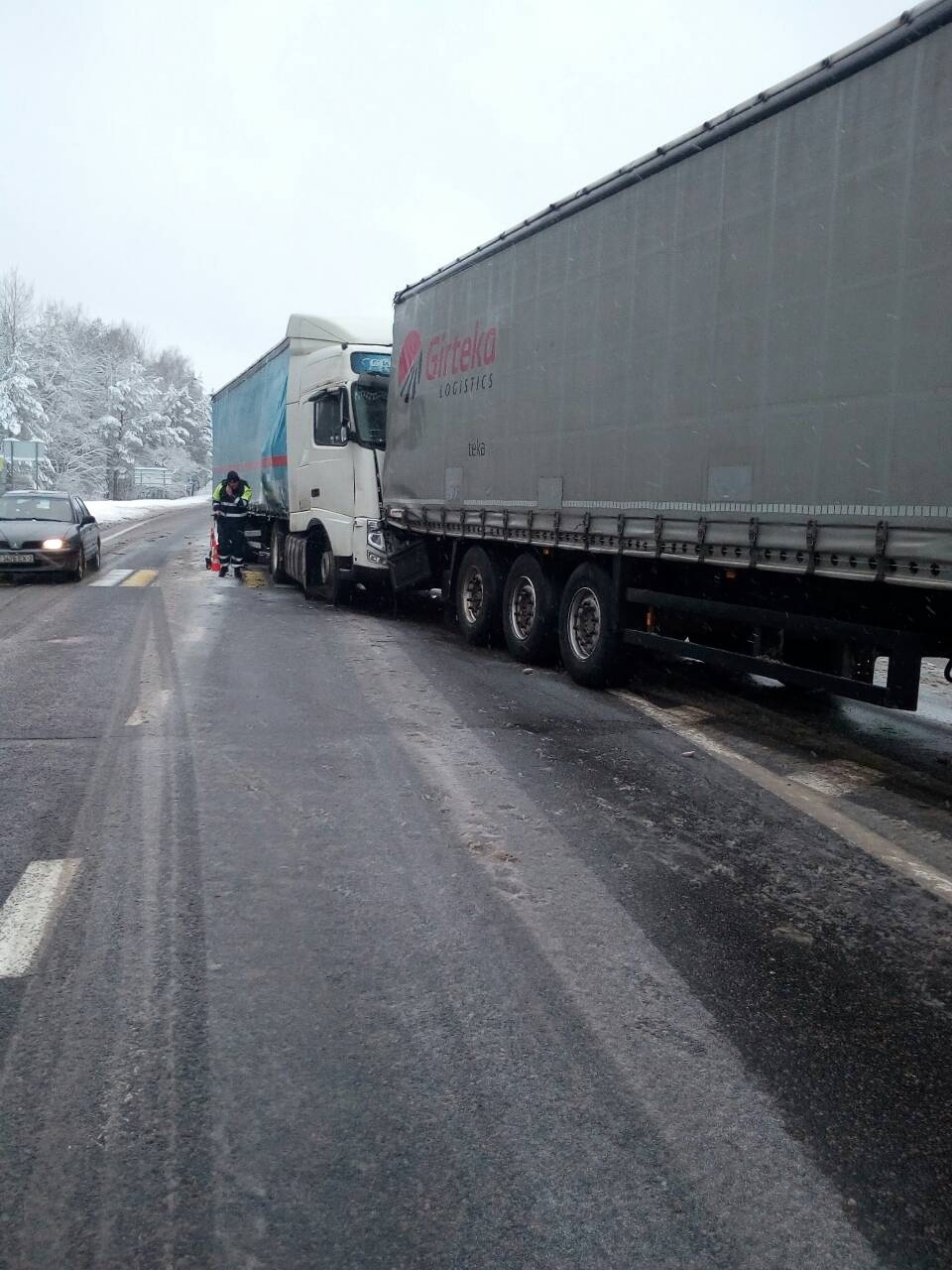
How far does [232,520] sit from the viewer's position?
66.8 ft

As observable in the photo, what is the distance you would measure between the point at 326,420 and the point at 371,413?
0.91 metres

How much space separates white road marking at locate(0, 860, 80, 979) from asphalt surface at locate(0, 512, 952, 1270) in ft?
0.15

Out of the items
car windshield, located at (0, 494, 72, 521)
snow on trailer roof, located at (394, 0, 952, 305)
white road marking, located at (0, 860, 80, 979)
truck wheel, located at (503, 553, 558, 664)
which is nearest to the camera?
white road marking, located at (0, 860, 80, 979)

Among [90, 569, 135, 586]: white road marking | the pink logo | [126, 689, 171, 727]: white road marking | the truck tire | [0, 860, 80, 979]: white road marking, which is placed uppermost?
the pink logo

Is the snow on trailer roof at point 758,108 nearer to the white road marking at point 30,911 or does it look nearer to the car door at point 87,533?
the white road marking at point 30,911

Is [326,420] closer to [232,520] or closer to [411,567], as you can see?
[411,567]

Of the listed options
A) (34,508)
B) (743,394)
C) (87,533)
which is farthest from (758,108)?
(34,508)

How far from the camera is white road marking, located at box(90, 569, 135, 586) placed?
17938mm

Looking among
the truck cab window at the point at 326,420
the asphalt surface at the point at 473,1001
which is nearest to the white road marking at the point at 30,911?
the asphalt surface at the point at 473,1001

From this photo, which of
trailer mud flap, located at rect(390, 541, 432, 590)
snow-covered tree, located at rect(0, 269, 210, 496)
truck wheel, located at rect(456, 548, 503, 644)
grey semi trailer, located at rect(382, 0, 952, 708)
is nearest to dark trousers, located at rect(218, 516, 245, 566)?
trailer mud flap, located at rect(390, 541, 432, 590)

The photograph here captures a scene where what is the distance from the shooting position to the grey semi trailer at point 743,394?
5.86m

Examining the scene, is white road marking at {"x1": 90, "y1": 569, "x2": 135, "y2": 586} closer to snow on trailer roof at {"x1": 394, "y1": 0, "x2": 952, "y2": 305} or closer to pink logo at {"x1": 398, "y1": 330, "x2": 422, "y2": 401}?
pink logo at {"x1": 398, "y1": 330, "x2": 422, "y2": 401}

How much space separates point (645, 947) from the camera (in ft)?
13.3

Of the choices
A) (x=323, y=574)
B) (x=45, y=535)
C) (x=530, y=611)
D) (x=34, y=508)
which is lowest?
(x=323, y=574)
